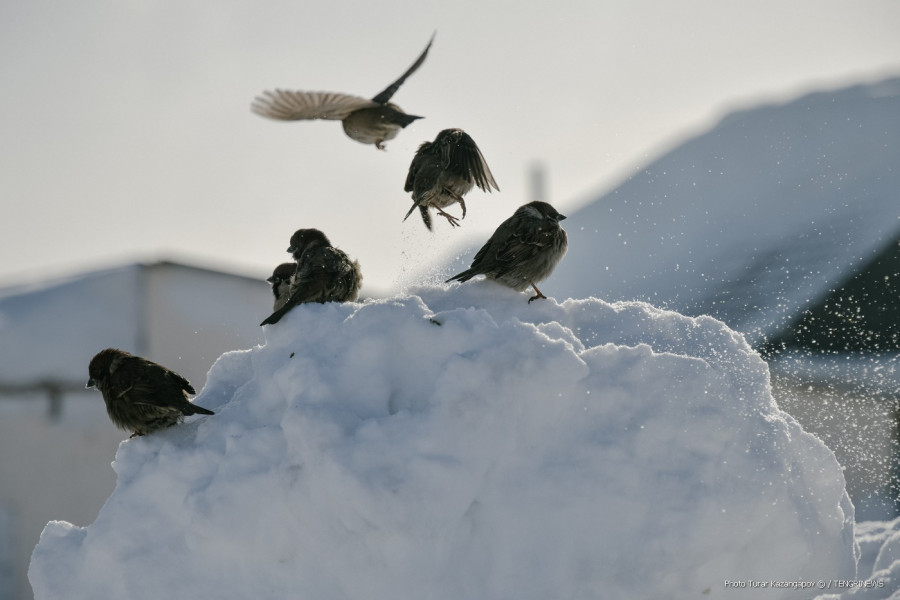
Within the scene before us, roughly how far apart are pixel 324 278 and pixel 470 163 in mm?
1348

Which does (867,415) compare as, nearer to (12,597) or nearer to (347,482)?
(347,482)

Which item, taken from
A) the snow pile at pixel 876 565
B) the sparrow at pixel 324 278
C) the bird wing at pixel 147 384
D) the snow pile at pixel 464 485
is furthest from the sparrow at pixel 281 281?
the snow pile at pixel 876 565

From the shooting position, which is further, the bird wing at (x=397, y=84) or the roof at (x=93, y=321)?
the roof at (x=93, y=321)

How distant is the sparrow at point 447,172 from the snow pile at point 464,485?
5.40 ft

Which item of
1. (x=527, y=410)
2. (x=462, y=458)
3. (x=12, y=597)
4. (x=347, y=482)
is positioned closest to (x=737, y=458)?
(x=527, y=410)

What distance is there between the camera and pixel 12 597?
9.45 meters

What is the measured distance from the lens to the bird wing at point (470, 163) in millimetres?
5367

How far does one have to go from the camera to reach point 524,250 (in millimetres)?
4598

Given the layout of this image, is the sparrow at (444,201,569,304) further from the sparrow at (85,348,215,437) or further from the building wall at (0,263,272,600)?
the building wall at (0,263,272,600)

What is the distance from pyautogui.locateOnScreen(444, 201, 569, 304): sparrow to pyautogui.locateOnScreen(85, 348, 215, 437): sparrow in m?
1.32

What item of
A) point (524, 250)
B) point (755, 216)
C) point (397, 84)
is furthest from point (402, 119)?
point (755, 216)

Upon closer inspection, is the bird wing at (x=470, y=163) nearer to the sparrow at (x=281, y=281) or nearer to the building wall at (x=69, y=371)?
the sparrow at (x=281, y=281)

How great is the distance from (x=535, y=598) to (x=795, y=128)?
34.9ft

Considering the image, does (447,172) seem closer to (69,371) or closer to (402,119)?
(402,119)
